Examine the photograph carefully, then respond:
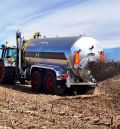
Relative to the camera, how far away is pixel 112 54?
61.8ft

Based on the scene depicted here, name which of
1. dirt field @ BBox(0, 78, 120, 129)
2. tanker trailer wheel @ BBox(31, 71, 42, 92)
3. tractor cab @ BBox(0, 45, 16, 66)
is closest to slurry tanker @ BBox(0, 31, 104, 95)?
tanker trailer wheel @ BBox(31, 71, 42, 92)

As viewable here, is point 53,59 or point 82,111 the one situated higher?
point 53,59

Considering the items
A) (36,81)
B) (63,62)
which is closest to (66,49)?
(63,62)

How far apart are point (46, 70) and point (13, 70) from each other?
13.1ft

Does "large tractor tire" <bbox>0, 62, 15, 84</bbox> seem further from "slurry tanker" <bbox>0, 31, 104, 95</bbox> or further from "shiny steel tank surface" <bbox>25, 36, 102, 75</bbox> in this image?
"shiny steel tank surface" <bbox>25, 36, 102, 75</bbox>

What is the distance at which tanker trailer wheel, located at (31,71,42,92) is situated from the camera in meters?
19.2

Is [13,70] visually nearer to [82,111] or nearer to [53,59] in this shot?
[53,59]

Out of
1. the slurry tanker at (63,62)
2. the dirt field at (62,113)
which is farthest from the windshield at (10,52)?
the dirt field at (62,113)

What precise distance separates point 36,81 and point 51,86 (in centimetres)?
138

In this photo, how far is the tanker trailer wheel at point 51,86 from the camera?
18.0 metres

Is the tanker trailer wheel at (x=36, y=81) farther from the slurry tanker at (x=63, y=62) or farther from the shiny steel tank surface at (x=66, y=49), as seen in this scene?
the shiny steel tank surface at (x=66, y=49)

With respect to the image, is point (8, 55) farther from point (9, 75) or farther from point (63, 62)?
point (63, 62)

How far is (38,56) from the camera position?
63.9ft

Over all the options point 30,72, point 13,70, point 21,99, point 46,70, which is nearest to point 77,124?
point 21,99
